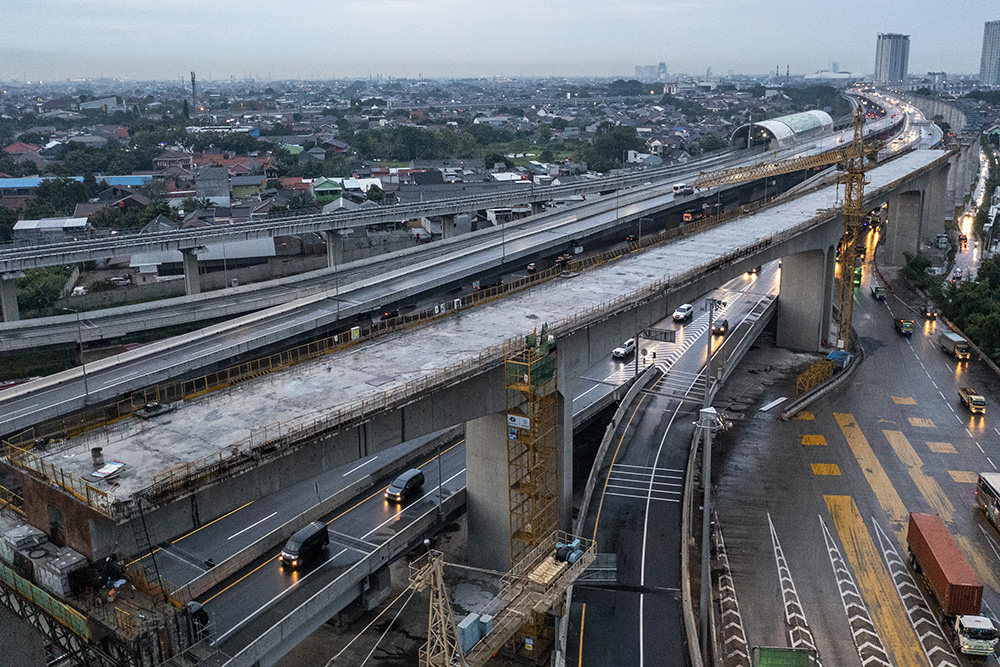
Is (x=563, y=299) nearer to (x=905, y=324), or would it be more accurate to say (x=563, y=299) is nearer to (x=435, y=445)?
(x=435, y=445)

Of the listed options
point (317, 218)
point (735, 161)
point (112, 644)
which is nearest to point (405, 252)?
point (317, 218)

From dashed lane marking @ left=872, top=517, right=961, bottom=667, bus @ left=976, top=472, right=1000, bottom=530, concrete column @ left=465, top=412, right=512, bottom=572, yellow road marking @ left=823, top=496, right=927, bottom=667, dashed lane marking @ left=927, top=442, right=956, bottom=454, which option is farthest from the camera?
dashed lane marking @ left=927, top=442, right=956, bottom=454

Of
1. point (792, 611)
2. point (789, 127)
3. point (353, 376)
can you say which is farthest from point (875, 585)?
point (789, 127)

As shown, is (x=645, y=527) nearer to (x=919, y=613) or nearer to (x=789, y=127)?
(x=919, y=613)

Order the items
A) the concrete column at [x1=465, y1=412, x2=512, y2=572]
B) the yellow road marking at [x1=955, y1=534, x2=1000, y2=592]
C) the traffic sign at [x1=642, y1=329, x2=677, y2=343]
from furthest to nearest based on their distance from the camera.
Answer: the traffic sign at [x1=642, y1=329, x2=677, y2=343], the yellow road marking at [x1=955, y1=534, x2=1000, y2=592], the concrete column at [x1=465, y1=412, x2=512, y2=572]

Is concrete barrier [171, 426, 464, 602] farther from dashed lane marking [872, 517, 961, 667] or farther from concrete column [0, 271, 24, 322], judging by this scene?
concrete column [0, 271, 24, 322]

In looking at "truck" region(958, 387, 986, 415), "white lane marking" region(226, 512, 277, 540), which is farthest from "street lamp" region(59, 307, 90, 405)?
"truck" region(958, 387, 986, 415)
